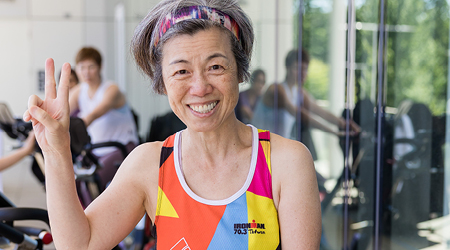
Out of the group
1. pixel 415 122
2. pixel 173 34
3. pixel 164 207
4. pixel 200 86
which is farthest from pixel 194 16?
pixel 415 122

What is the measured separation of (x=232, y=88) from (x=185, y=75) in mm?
134

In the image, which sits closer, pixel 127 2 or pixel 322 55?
pixel 322 55

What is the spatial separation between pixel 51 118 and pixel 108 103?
2.53 metres

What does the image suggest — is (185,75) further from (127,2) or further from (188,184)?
(127,2)

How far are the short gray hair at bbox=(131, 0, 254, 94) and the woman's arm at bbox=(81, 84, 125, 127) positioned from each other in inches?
87.0

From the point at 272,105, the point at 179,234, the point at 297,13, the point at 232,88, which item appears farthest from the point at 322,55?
the point at 179,234

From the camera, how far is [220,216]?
1.17 m

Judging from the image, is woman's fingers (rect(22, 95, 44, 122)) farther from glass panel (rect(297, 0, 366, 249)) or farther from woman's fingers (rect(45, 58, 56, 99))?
glass panel (rect(297, 0, 366, 249))

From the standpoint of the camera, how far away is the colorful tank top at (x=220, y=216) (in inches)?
45.4

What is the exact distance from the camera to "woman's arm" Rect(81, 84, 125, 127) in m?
3.40

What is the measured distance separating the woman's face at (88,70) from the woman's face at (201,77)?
2.67 meters

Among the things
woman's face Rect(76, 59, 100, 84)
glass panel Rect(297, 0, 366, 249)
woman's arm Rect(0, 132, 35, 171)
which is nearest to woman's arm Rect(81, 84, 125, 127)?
woman's face Rect(76, 59, 100, 84)

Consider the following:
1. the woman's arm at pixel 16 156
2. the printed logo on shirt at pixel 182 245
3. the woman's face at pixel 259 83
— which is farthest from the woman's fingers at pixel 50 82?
the woman's face at pixel 259 83

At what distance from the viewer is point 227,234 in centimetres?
115
